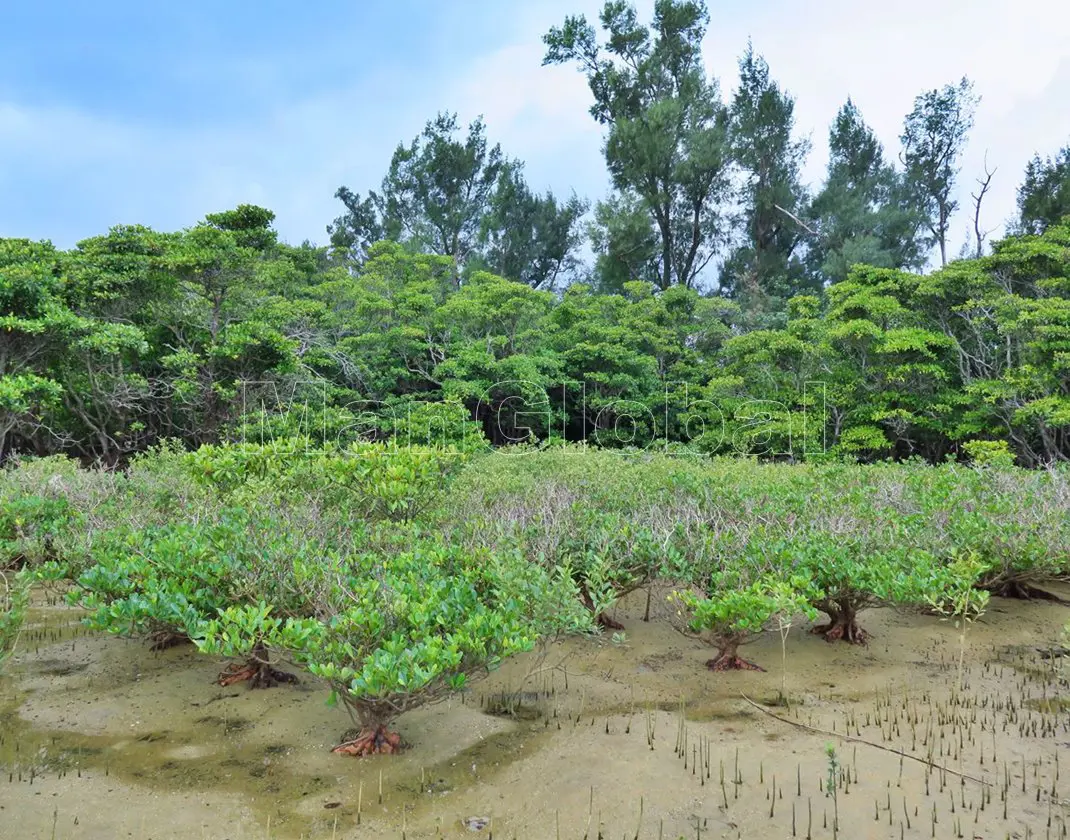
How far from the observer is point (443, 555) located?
164 inches

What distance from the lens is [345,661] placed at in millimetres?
3498

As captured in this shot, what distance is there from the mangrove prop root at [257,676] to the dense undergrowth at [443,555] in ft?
0.05

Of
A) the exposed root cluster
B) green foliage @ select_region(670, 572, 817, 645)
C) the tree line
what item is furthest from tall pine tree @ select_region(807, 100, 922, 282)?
green foliage @ select_region(670, 572, 817, 645)

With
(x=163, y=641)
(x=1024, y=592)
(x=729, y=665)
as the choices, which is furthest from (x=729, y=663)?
(x=163, y=641)

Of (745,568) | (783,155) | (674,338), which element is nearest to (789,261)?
(783,155)

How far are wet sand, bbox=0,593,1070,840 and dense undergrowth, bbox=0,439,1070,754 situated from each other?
11.5 inches

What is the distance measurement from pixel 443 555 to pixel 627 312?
1370cm

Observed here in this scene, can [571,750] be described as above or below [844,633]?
below

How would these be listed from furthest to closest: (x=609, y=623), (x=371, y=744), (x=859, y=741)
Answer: (x=609, y=623), (x=859, y=741), (x=371, y=744)

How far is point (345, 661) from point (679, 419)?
14.0 metres

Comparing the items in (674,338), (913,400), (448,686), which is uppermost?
(674,338)

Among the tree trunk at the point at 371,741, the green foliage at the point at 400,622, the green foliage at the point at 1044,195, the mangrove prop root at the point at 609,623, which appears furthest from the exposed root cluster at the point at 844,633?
the green foliage at the point at 1044,195

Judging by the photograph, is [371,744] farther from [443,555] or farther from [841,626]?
[841,626]

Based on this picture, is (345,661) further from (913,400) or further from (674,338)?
(674,338)
